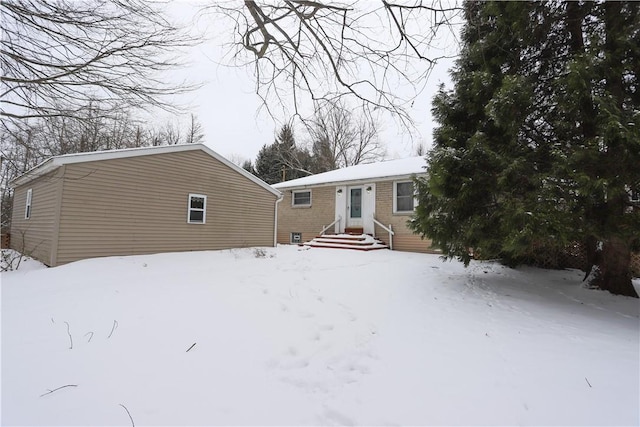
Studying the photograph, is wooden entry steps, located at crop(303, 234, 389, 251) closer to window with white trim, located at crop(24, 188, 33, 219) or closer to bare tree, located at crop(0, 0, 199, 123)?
bare tree, located at crop(0, 0, 199, 123)

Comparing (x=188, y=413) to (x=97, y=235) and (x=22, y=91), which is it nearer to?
(x=22, y=91)

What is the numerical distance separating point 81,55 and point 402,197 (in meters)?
10.6

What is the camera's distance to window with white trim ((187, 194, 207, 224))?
10281mm

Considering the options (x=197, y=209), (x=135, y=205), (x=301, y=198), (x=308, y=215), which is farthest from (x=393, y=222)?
(x=135, y=205)

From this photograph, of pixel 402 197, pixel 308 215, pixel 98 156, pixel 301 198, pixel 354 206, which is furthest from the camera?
pixel 301 198

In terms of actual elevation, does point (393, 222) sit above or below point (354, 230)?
above

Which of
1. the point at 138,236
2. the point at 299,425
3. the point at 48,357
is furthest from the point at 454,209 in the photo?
the point at 138,236

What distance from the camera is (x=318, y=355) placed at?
2.87 m

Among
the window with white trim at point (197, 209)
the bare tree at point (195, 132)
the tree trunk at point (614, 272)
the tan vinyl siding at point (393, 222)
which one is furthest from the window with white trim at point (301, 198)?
the bare tree at point (195, 132)

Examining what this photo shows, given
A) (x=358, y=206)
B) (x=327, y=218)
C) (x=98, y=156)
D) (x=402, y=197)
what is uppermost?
(x=98, y=156)

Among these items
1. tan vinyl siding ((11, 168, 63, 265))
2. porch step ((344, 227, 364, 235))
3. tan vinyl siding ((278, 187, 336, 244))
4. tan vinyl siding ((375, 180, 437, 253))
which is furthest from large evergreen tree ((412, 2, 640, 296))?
tan vinyl siding ((11, 168, 63, 265))

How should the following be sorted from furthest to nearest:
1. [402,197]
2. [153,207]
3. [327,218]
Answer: [327,218]
[402,197]
[153,207]

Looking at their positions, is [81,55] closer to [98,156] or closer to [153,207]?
[98,156]

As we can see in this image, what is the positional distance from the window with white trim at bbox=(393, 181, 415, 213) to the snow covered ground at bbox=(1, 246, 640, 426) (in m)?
6.71
